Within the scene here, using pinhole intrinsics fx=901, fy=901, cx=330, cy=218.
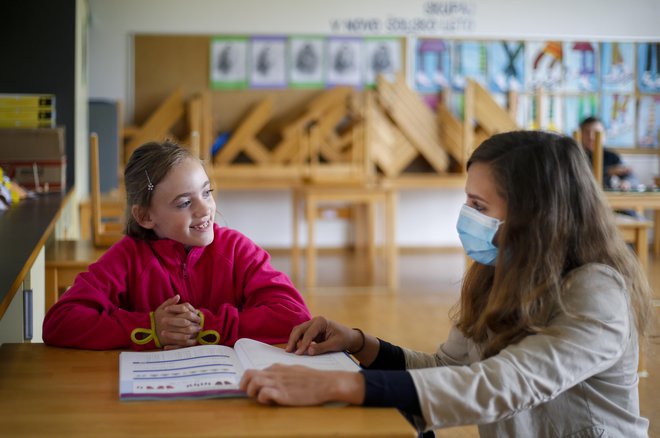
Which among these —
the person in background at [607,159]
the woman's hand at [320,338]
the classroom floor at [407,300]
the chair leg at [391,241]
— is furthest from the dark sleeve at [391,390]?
the person in background at [607,159]

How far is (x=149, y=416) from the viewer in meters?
1.07

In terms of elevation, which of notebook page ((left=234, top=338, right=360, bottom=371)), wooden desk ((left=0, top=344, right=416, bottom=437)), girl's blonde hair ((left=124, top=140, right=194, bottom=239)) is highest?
girl's blonde hair ((left=124, top=140, right=194, bottom=239))

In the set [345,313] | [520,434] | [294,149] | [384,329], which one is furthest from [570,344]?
[294,149]

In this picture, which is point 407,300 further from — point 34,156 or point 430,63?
point 430,63

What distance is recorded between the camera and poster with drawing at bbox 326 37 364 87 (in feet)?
24.6

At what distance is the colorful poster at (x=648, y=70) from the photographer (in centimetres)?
719

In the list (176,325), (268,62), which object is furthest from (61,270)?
Result: (268,62)

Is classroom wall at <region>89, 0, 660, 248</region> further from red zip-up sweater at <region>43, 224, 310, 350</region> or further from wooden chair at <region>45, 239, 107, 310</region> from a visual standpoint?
red zip-up sweater at <region>43, 224, 310, 350</region>

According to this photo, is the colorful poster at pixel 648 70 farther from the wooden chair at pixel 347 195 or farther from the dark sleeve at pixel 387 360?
the dark sleeve at pixel 387 360

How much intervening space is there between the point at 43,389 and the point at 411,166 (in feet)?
21.5

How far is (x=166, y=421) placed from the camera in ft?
3.43

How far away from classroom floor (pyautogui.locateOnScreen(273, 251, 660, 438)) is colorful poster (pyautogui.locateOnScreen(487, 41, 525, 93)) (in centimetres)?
151

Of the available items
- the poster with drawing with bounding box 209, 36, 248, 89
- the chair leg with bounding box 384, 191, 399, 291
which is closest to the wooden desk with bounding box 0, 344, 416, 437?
the chair leg with bounding box 384, 191, 399, 291

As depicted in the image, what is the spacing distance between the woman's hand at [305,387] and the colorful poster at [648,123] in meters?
6.95
